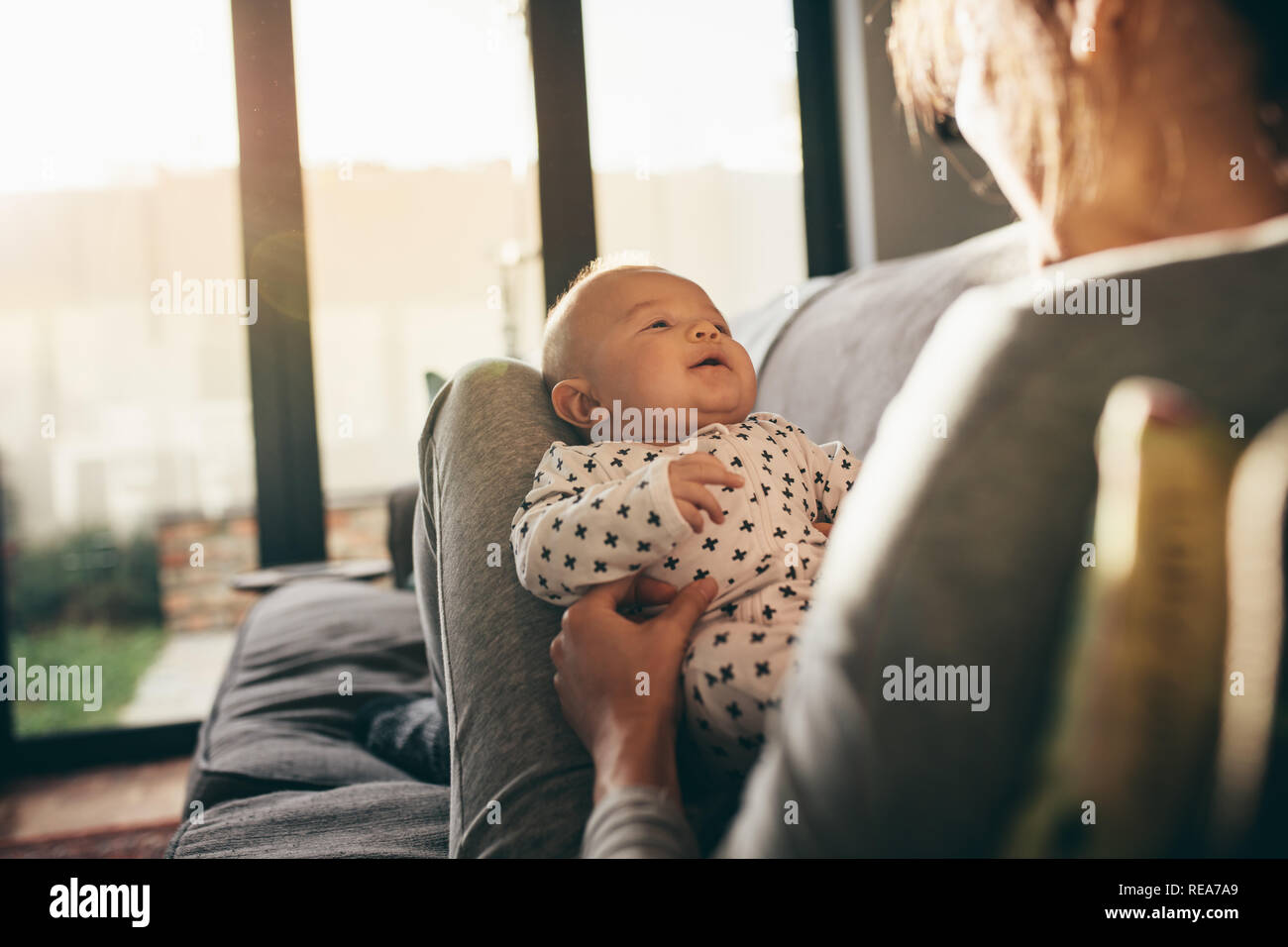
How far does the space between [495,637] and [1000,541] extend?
54cm

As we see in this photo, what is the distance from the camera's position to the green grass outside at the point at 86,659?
2.59 m

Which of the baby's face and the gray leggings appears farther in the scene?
the baby's face

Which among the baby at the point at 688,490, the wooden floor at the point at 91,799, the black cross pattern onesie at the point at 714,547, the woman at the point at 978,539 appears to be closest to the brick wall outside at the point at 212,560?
the wooden floor at the point at 91,799

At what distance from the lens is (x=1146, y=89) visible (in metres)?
0.52

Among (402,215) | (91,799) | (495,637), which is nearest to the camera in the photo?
(495,637)

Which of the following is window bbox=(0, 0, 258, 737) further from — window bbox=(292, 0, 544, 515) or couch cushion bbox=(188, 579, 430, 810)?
couch cushion bbox=(188, 579, 430, 810)

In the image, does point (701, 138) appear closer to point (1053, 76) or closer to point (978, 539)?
point (1053, 76)

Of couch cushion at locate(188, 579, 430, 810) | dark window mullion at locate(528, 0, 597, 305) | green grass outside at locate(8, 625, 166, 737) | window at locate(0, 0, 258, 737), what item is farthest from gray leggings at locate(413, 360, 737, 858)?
green grass outside at locate(8, 625, 166, 737)

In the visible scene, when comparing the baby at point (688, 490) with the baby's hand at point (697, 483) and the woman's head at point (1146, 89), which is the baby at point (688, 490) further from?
the woman's head at point (1146, 89)

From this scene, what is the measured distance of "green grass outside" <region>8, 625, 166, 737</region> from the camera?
8.50 feet

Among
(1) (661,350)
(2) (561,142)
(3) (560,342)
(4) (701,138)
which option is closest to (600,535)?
(1) (661,350)

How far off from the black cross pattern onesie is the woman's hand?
27 mm
